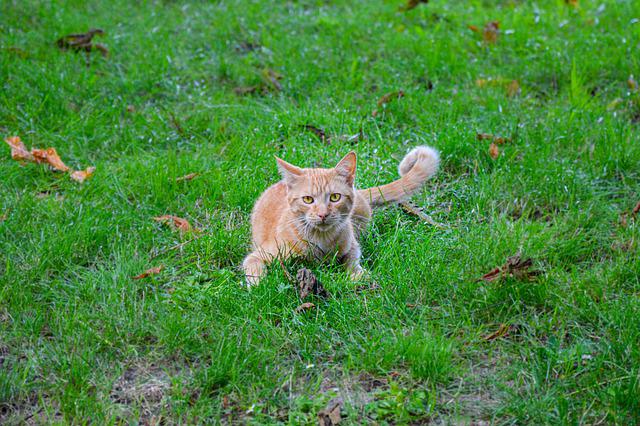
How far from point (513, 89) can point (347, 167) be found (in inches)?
103

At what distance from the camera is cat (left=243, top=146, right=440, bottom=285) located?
13.9ft

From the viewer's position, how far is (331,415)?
3146mm

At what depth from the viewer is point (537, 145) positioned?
210 inches

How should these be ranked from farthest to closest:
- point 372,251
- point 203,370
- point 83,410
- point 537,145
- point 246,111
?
point 246,111, point 537,145, point 372,251, point 203,370, point 83,410

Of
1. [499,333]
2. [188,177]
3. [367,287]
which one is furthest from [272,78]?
[499,333]

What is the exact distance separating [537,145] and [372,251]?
1.72 metres

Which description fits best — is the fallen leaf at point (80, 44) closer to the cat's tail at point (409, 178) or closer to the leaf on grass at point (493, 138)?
the cat's tail at point (409, 178)

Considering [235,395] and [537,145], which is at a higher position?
[537,145]

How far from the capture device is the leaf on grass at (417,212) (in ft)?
15.2

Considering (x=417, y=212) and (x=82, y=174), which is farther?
(x=82, y=174)

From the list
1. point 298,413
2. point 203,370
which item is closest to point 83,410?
point 203,370

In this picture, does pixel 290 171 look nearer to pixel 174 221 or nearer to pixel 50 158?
pixel 174 221

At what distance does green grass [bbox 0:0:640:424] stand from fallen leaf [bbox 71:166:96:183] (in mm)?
83

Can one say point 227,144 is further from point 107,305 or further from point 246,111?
point 107,305
